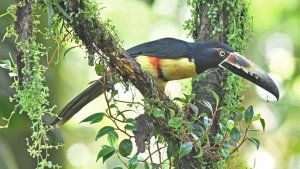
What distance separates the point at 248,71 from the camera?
9.16ft

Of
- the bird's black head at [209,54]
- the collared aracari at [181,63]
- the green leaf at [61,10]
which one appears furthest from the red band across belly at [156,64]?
the green leaf at [61,10]

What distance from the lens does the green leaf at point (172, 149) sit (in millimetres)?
2500

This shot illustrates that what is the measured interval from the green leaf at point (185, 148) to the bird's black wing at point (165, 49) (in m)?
0.60

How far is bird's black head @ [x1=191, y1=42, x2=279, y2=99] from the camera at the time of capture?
279 centimetres

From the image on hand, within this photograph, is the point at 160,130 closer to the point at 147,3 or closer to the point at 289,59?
the point at 147,3

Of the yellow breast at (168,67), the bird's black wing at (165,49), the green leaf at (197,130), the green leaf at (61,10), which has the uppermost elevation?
the green leaf at (61,10)

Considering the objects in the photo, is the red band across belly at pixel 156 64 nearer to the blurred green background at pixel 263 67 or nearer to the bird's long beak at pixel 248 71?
the bird's long beak at pixel 248 71

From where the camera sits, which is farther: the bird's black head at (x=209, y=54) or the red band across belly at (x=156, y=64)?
A: the red band across belly at (x=156, y=64)

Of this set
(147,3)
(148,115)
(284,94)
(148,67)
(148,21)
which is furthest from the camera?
(148,21)

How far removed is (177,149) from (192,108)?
16 centimetres

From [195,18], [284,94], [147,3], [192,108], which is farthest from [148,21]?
[192,108]

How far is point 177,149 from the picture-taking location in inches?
99.3

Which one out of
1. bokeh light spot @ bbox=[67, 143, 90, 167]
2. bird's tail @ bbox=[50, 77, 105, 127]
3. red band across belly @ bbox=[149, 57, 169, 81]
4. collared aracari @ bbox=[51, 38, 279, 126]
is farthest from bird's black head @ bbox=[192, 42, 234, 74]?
bokeh light spot @ bbox=[67, 143, 90, 167]

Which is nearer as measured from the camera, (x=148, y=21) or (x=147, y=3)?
(x=147, y=3)
